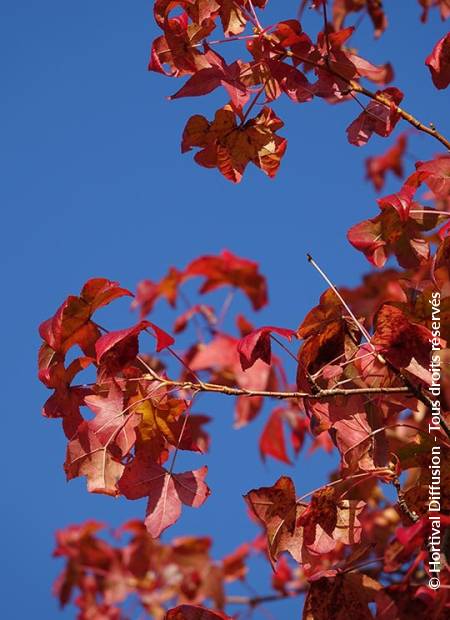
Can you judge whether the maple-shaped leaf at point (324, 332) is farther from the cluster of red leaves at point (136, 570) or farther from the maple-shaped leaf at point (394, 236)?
the cluster of red leaves at point (136, 570)

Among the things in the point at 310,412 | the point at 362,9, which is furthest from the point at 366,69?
the point at 362,9

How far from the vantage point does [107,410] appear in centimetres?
107

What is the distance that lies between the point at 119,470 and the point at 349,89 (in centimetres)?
58

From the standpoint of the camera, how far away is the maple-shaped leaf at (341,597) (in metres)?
0.98

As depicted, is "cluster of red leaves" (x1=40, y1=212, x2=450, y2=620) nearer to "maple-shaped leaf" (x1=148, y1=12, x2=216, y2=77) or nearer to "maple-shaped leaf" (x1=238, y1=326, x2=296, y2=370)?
"maple-shaped leaf" (x1=238, y1=326, x2=296, y2=370)

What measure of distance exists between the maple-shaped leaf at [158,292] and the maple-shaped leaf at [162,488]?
1.92 metres

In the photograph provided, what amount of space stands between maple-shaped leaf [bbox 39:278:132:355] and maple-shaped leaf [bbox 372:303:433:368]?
12.0 inches

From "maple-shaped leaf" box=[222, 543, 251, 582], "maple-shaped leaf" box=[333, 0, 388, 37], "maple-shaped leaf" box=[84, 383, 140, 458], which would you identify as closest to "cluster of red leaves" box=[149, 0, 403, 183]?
"maple-shaped leaf" box=[84, 383, 140, 458]

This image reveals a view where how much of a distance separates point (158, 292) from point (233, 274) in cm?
32

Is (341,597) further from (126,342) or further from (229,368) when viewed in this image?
(229,368)

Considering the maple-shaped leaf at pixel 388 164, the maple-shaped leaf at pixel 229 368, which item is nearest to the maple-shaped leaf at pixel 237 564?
the maple-shaped leaf at pixel 229 368

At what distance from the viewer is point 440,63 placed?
4.06ft

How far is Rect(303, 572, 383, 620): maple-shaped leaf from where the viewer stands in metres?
0.98

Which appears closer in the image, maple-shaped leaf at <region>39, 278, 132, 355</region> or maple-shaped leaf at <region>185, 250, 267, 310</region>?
maple-shaped leaf at <region>39, 278, 132, 355</region>
